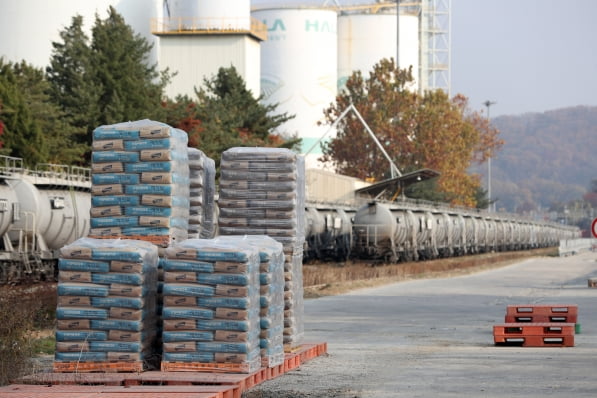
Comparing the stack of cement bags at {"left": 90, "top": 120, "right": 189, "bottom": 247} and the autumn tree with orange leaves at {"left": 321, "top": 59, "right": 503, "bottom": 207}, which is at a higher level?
the autumn tree with orange leaves at {"left": 321, "top": 59, "right": 503, "bottom": 207}

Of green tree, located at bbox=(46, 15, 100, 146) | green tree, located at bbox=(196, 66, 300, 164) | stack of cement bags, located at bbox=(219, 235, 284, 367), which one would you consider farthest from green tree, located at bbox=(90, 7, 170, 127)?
stack of cement bags, located at bbox=(219, 235, 284, 367)

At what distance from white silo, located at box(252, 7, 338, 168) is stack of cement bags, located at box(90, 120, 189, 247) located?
266ft

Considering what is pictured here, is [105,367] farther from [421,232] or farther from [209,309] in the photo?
[421,232]

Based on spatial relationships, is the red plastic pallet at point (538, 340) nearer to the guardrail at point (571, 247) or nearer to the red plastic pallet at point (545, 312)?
the red plastic pallet at point (545, 312)

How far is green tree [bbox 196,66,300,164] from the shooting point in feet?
177

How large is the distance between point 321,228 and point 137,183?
32.7 meters

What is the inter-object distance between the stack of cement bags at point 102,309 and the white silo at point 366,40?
294ft

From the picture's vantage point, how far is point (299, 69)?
312 ft

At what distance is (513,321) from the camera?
755 inches

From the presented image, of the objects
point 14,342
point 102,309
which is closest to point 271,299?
point 102,309

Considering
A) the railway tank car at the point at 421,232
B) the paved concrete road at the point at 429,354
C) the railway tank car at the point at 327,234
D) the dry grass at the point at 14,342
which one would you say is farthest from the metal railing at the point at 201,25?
the dry grass at the point at 14,342

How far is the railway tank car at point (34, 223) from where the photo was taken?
2655cm

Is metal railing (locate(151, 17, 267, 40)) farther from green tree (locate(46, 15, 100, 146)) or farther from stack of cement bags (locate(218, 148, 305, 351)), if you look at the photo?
stack of cement bags (locate(218, 148, 305, 351))

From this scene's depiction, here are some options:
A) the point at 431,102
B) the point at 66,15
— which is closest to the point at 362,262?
the point at 66,15
